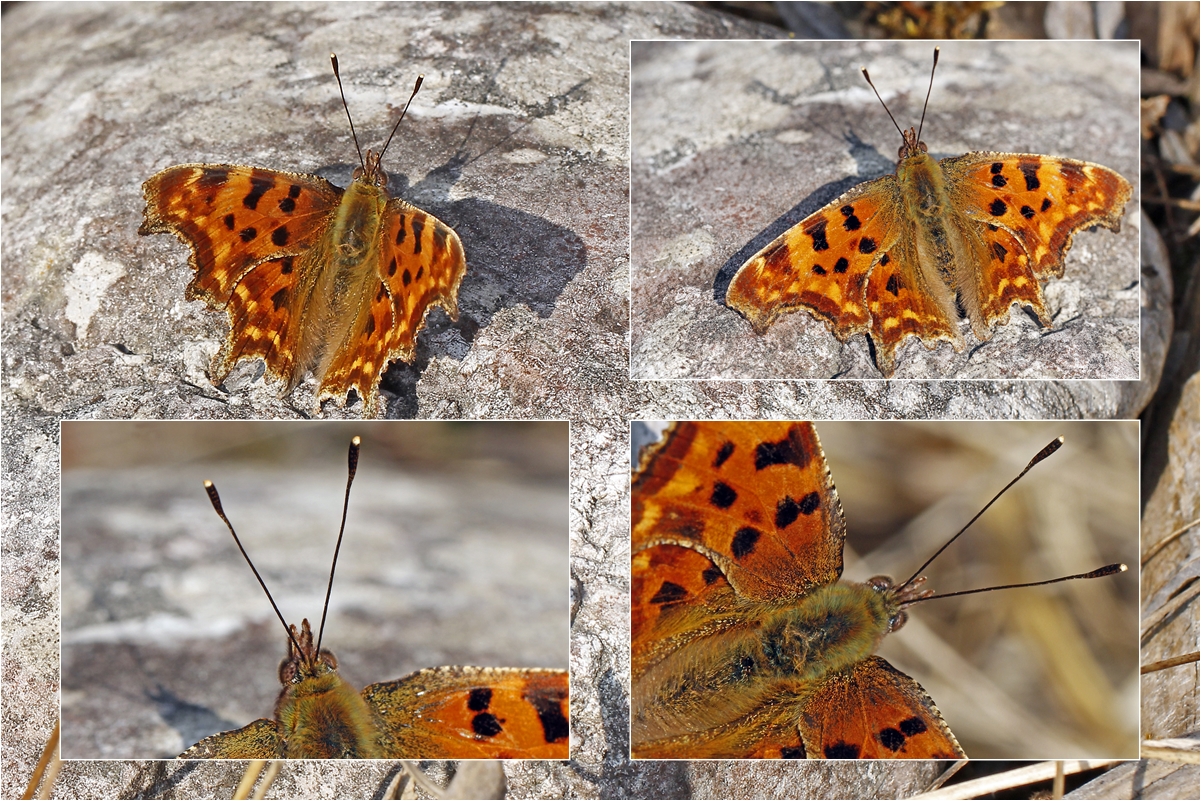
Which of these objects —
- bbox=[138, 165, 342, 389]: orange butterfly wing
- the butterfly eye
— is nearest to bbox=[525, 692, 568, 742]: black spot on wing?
the butterfly eye

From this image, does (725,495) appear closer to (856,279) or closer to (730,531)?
(730,531)

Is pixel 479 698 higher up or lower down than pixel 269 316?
lower down

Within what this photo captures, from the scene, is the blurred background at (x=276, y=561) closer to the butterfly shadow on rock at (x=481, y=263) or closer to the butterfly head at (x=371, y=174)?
the butterfly shadow on rock at (x=481, y=263)

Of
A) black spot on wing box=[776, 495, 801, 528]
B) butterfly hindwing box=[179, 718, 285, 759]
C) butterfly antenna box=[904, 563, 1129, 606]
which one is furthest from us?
butterfly hindwing box=[179, 718, 285, 759]

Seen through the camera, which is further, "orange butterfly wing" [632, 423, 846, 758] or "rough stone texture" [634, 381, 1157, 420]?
"rough stone texture" [634, 381, 1157, 420]

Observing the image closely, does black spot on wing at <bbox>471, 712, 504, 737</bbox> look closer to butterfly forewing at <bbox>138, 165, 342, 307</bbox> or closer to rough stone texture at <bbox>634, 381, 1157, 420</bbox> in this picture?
rough stone texture at <bbox>634, 381, 1157, 420</bbox>

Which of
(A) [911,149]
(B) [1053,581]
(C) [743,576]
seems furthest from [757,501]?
(A) [911,149]

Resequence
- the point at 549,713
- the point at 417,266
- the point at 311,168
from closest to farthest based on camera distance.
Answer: the point at 417,266
the point at 549,713
the point at 311,168
